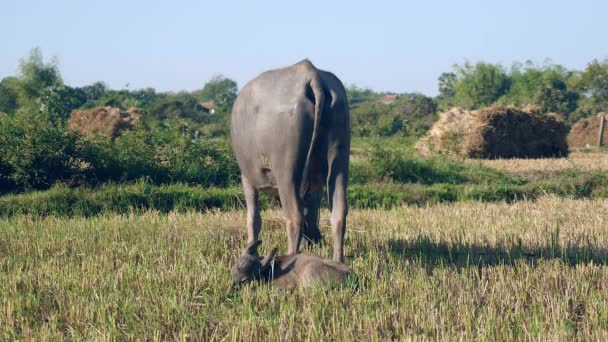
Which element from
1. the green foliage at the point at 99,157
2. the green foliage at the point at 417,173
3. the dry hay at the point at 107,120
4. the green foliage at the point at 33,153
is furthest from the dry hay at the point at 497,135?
the green foliage at the point at 33,153

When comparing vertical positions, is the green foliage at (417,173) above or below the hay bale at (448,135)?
below

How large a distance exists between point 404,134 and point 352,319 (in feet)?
76.2

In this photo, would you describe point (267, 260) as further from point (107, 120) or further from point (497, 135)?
point (107, 120)

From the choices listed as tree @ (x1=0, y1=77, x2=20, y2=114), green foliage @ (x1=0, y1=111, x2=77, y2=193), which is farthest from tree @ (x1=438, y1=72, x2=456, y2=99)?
green foliage @ (x1=0, y1=111, x2=77, y2=193)

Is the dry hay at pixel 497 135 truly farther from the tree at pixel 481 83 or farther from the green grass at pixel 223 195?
the tree at pixel 481 83

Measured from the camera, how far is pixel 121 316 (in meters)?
5.04

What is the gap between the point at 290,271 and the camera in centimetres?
591

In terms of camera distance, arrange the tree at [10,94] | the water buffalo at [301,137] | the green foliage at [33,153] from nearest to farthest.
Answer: the water buffalo at [301,137] → the green foliage at [33,153] → the tree at [10,94]

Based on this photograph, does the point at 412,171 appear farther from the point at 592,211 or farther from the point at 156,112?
the point at 156,112

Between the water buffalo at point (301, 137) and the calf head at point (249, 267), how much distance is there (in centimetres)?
45

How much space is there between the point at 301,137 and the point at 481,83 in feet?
162

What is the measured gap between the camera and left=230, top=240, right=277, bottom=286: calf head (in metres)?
5.81

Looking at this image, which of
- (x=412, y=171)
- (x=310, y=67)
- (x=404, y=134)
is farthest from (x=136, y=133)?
(x=404, y=134)

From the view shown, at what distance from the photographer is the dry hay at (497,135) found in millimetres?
20859
